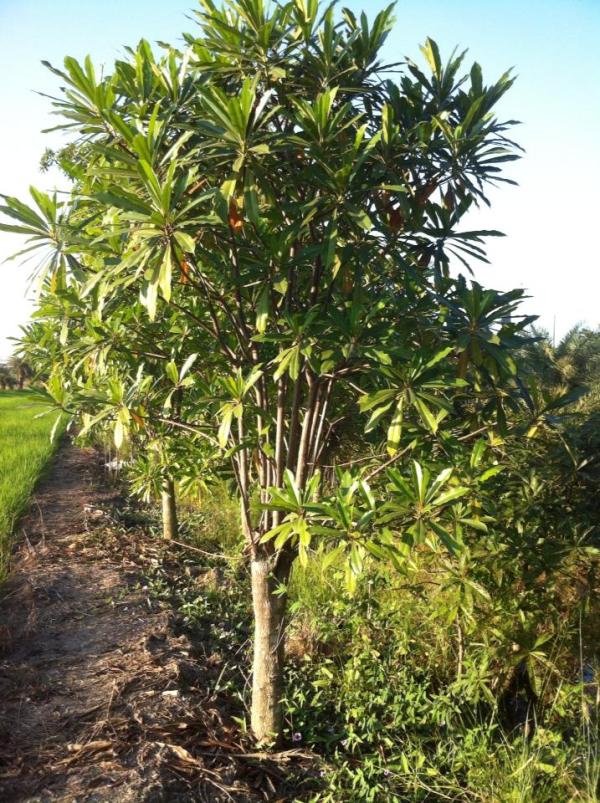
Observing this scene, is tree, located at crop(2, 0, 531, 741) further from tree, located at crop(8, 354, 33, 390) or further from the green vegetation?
tree, located at crop(8, 354, 33, 390)

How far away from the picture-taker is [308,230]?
2.52m

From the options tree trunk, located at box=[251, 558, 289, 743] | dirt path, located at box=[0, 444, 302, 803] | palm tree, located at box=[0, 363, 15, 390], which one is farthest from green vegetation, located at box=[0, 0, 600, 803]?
palm tree, located at box=[0, 363, 15, 390]

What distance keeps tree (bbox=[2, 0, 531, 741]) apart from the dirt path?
936 mm

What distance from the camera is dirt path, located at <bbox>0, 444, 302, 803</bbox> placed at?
105 inches

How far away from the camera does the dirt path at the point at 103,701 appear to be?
2672 millimetres

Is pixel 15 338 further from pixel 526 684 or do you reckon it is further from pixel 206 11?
pixel 526 684

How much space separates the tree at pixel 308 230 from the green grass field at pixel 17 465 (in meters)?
0.92

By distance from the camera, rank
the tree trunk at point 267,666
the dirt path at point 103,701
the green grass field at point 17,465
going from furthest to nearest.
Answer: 1. the green grass field at point 17,465
2. the tree trunk at point 267,666
3. the dirt path at point 103,701

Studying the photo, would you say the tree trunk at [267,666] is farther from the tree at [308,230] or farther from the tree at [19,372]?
the tree at [19,372]

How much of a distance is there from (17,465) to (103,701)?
520 centimetres

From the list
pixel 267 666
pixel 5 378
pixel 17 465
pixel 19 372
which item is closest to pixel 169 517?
pixel 17 465

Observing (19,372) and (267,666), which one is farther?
→ (19,372)

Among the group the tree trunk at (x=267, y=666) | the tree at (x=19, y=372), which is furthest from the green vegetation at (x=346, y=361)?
the tree at (x=19, y=372)

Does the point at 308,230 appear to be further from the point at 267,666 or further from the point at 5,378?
the point at 5,378
